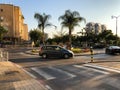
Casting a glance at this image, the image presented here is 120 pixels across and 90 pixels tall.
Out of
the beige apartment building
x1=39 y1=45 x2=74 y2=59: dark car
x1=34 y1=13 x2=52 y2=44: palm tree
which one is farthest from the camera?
the beige apartment building

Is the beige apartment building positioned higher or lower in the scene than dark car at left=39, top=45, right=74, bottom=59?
higher

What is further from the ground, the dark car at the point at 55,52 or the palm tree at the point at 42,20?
the palm tree at the point at 42,20

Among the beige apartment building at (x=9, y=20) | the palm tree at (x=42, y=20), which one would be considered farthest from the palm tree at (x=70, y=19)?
the beige apartment building at (x=9, y=20)

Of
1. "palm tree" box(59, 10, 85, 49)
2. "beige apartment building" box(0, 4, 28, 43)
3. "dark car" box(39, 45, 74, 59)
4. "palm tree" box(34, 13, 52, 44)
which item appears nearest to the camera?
"dark car" box(39, 45, 74, 59)

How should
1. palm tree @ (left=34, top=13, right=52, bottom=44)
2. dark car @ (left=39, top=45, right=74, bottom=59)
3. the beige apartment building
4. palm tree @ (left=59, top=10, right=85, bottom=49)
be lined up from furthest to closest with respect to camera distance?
the beige apartment building
palm tree @ (left=34, top=13, right=52, bottom=44)
palm tree @ (left=59, top=10, right=85, bottom=49)
dark car @ (left=39, top=45, right=74, bottom=59)

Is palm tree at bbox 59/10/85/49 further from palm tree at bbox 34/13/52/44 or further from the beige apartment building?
the beige apartment building

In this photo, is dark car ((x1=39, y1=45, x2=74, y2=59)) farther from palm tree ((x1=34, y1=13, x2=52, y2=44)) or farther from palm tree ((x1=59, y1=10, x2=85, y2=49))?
palm tree ((x1=34, y1=13, x2=52, y2=44))

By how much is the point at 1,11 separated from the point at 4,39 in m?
9.42

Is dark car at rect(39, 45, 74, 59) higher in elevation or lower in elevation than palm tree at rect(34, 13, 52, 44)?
Answer: lower

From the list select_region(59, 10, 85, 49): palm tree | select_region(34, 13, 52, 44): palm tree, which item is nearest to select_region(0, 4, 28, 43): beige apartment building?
select_region(34, 13, 52, 44): palm tree

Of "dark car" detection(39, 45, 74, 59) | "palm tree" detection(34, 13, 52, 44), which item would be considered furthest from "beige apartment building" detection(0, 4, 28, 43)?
"dark car" detection(39, 45, 74, 59)

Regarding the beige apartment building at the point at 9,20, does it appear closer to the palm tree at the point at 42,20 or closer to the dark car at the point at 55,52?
the palm tree at the point at 42,20

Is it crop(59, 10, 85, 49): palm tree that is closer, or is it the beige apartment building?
crop(59, 10, 85, 49): palm tree

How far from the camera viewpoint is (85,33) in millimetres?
106312
